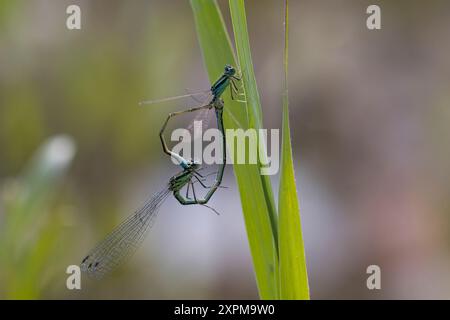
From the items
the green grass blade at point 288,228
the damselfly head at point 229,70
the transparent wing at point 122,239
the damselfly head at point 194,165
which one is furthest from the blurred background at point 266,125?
the green grass blade at point 288,228

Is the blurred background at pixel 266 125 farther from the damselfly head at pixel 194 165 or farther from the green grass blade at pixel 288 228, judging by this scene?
the green grass blade at pixel 288 228

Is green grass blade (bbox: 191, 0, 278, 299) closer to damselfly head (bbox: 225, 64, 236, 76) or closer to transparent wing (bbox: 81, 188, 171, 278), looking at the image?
damselfly head (bbox: 225, 64, 236, 76)

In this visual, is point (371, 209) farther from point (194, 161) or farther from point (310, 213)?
point (194, 161)

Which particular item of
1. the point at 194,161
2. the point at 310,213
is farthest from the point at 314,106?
the point at 194,161

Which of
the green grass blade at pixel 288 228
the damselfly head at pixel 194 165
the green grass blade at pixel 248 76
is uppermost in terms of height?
the green grass blade at pixel 248 76

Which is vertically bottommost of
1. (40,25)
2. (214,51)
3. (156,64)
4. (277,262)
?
(277,262)

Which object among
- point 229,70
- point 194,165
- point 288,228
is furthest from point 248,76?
point 194,165
